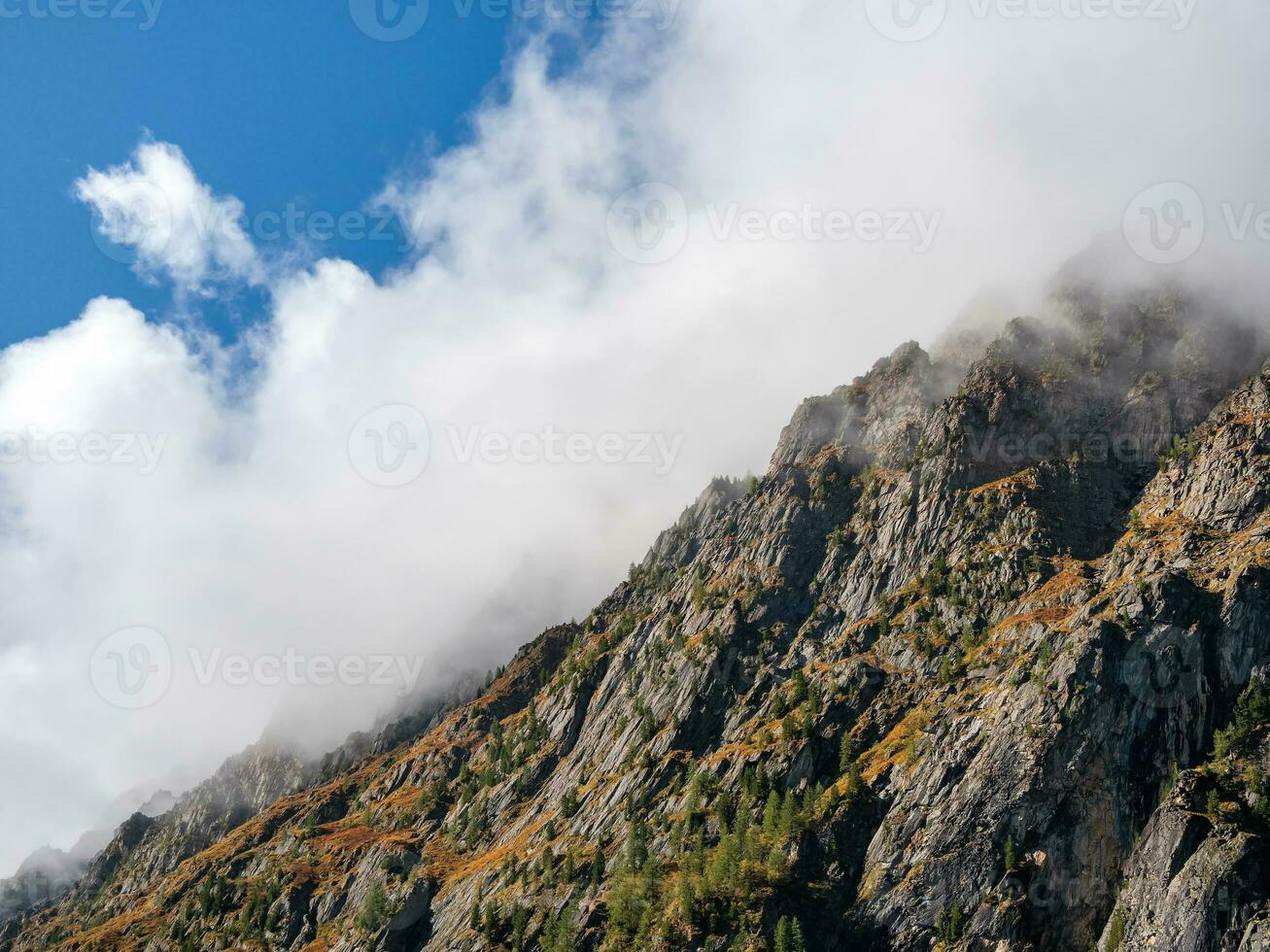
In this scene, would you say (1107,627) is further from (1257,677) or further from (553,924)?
(553,924)

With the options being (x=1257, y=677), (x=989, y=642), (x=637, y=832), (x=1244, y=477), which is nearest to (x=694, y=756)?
(x=637, y=832)

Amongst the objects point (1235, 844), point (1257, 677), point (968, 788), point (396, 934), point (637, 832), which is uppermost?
point (396, 934)

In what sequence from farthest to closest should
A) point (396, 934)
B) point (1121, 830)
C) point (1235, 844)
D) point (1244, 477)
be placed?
point (396, 934), point (1244, 477), point (1121, 830), point (1235, 844)

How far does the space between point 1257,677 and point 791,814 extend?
68.1 meters

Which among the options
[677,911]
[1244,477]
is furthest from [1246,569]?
[677,911]

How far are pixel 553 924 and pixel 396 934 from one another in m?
55.1

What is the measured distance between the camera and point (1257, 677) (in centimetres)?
13388

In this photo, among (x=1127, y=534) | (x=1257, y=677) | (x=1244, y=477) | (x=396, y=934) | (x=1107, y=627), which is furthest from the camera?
(x=396, y=934)

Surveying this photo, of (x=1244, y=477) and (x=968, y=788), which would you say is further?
(x=1244, y=477)

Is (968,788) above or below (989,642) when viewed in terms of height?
below

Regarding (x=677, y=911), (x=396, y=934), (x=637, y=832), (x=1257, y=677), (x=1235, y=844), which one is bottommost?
(x=1235, y=844)

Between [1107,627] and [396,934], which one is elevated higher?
[396,934]

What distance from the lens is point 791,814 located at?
491 ft

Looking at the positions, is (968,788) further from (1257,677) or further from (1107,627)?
(1257,677)
